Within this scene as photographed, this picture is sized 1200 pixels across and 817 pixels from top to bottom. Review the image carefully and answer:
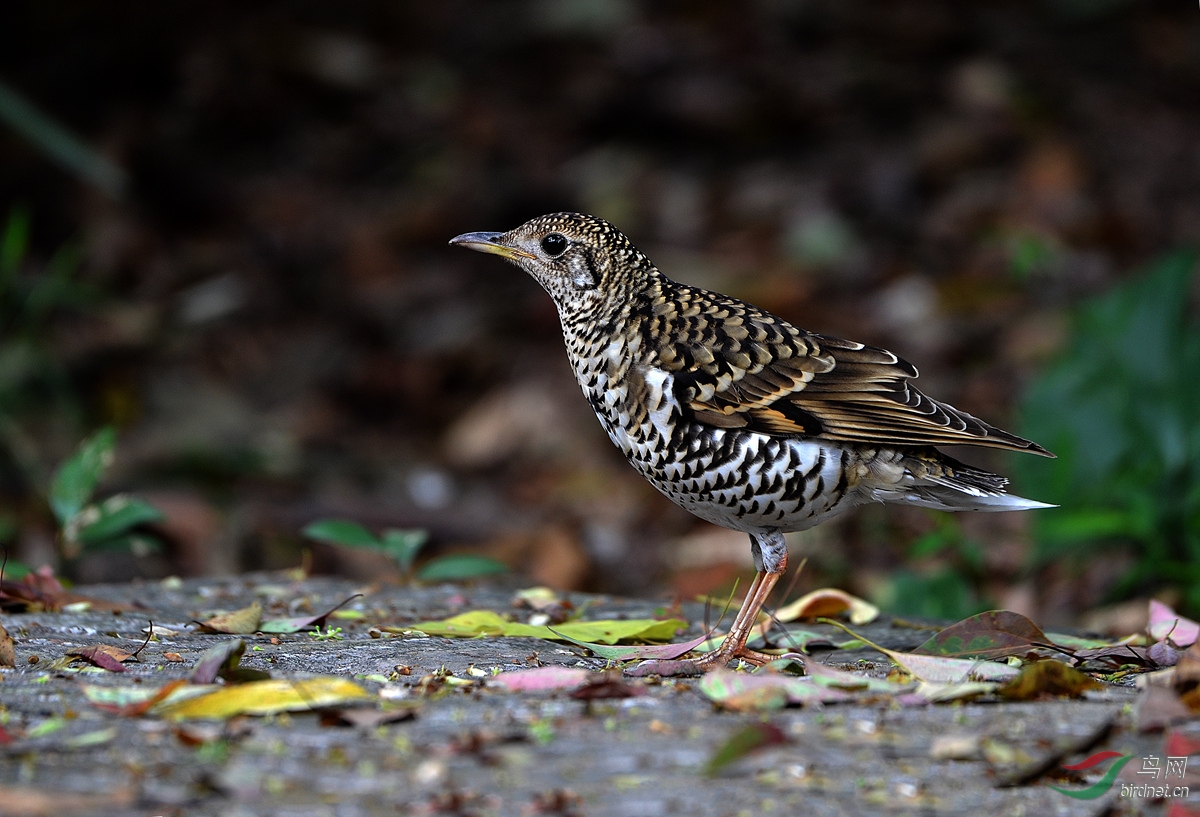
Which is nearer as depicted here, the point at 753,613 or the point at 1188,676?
the point at 1188,676

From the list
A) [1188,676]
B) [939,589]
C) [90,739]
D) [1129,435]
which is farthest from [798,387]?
[1129,435]

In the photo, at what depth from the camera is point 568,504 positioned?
8539 millimetres

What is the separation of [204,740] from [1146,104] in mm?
10454

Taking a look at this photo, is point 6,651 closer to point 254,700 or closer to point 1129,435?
point 254,700

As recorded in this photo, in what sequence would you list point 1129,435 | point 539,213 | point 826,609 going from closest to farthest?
point 826,609 → point 1129,435 → point 539,213

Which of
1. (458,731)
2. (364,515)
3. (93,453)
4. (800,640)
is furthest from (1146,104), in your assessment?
(458,731)

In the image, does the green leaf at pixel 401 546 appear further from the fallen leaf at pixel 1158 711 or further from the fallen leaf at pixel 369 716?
the fallen leaf at pixel 1158 711

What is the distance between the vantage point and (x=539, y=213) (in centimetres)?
1057

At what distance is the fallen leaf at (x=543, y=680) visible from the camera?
3105 mm

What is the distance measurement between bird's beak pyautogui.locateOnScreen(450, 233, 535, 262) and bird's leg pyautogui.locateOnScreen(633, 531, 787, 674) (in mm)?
1343

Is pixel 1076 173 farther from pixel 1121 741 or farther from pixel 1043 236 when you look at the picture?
pixel 1121 741

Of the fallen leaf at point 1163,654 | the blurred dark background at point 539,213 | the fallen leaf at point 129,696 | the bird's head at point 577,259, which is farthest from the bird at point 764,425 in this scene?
the fallen leaf at point 129,696

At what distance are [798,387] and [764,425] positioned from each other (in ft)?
0.66

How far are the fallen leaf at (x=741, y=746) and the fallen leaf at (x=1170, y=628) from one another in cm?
199
